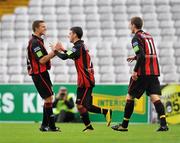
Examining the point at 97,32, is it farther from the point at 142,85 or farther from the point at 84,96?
the point at 142,85

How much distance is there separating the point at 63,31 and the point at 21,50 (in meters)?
1.41

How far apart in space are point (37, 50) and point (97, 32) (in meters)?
10.1

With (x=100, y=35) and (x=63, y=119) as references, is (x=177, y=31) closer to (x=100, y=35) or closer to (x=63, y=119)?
(x=100, y=35)

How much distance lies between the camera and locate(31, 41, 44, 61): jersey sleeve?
35.1 feet

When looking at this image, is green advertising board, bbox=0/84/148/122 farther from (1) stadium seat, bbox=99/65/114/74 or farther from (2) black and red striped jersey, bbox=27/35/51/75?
(2) black and red striped jersey, bbox=27/35/51/75

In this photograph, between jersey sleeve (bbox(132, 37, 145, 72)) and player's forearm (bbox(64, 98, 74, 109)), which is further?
player's forearm (bbox(64, 98, 74, 109))

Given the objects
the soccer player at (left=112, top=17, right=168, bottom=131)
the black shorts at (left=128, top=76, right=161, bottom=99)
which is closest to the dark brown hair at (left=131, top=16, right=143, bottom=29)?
the soccer player at (left=112, top=17, right=168, bottom=131)

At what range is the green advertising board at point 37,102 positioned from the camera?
15.9 meters

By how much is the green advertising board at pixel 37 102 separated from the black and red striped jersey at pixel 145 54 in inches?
206

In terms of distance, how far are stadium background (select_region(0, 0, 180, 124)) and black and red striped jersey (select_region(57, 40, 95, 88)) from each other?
294 inches

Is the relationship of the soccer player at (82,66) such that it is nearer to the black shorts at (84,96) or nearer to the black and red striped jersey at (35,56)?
the black shorts at (84,96)

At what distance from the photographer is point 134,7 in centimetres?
2105

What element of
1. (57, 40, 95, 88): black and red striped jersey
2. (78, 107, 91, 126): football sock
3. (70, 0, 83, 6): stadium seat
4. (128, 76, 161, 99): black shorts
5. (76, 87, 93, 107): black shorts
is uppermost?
(70, 0, 83, 6): stadium seat

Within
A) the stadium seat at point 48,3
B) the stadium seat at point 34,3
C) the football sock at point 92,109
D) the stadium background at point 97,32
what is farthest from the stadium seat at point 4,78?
the football sock at point 92,109
